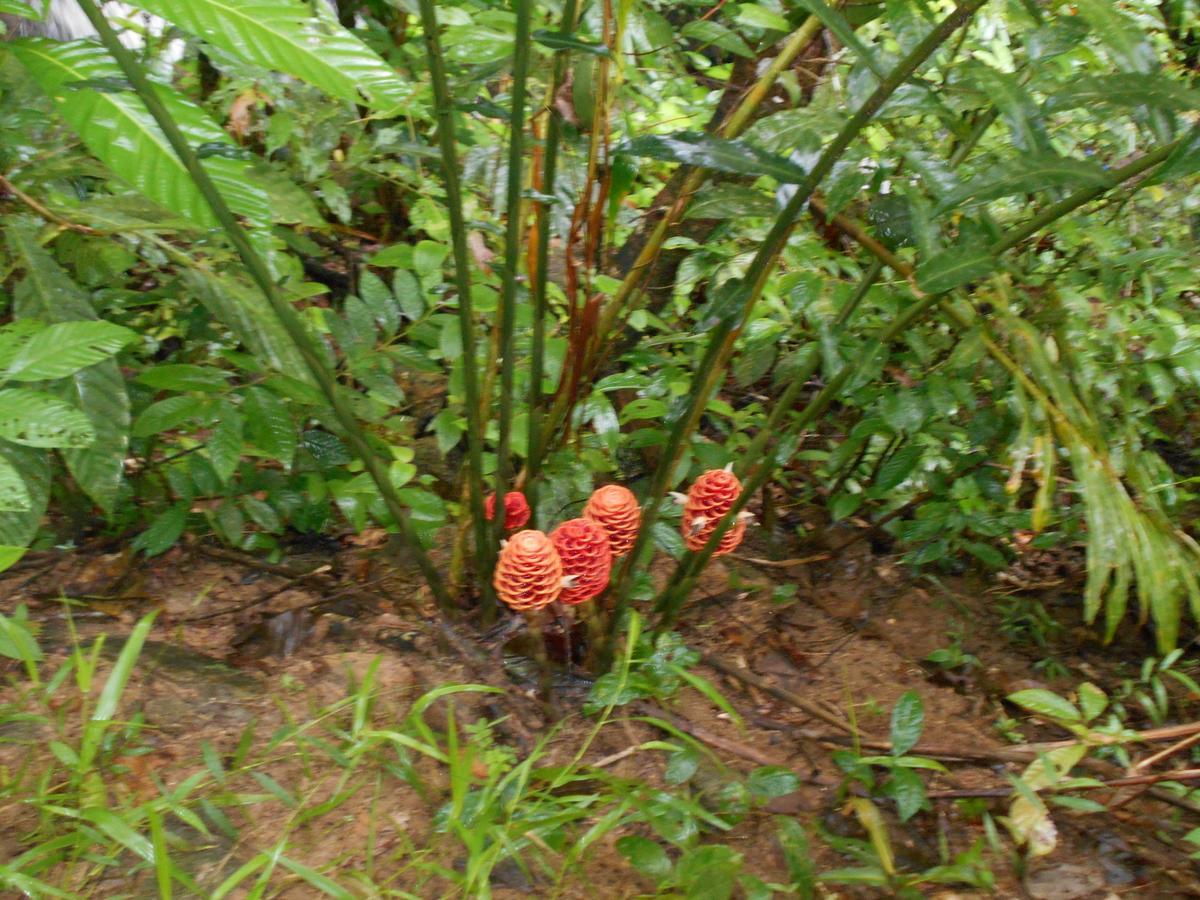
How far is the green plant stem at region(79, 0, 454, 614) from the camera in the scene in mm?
1050

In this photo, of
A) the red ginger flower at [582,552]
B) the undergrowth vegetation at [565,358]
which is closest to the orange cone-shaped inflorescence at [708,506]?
the undergrowth vegetation at [565,358]

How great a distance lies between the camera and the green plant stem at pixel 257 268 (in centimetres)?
105

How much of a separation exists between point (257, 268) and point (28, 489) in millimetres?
565

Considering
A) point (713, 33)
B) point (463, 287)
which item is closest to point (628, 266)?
point (713, 33)

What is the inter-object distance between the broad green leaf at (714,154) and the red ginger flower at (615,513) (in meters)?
0.57

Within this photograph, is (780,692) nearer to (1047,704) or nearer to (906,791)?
(906,791)

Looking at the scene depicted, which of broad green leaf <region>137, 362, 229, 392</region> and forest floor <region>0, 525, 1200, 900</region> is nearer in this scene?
forest floor <region>0, 525, 1200, 900</region>

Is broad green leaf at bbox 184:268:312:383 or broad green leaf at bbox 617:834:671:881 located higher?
broad green leaf at bbox 184:268:312:383

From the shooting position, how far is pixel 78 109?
1.22m

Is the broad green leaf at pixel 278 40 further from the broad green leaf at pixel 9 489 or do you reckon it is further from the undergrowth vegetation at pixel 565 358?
the broad green leaf at pixel 9 489

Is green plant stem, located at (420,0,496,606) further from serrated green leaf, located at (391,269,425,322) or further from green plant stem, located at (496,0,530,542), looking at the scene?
serrated green leaf, located at (391,269,425,322)

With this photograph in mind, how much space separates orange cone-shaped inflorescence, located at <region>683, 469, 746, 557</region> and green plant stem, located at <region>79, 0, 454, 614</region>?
0.47 metres

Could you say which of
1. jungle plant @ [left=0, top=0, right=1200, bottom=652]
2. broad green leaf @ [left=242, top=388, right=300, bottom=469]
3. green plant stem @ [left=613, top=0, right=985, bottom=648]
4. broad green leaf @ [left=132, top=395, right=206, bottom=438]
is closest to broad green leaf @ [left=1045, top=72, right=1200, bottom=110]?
jungle plant @ [left=0, top=0, right=1200, bottom=652]

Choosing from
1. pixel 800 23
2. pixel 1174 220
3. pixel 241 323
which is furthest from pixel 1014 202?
pixel 241 323
